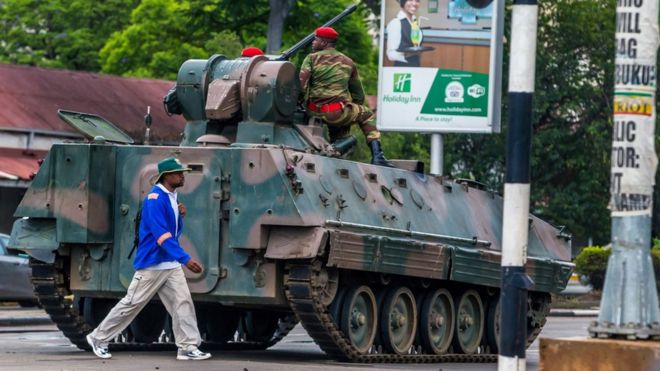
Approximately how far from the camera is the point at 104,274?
17.2 meters

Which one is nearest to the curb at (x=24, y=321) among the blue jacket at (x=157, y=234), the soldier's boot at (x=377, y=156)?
the soldier's boot at (x=377, y=156)

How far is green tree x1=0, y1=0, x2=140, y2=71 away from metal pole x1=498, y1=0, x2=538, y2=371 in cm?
5142

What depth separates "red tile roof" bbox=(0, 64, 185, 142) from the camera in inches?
1532

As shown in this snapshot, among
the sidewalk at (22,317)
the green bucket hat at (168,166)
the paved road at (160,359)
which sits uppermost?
the green bucket hat at (168,166)

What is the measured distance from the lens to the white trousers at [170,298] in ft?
52.0

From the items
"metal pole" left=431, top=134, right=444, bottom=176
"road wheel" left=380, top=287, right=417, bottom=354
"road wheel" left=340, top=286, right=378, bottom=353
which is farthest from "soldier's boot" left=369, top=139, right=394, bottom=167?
"metal pole" left=431, top=134, right=444, bottom=176

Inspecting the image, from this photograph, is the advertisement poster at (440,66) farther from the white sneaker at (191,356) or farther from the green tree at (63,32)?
the green tree at (63,32)

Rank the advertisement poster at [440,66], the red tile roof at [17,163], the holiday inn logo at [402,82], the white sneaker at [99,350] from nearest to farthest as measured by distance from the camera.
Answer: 1. the white sneaker at [99,350]
2. the advertisement poster at [440,66]
3. the holiday inn logo at [402,82]
4. the red tile roof at [17,163]

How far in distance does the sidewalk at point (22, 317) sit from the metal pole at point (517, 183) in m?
16.1

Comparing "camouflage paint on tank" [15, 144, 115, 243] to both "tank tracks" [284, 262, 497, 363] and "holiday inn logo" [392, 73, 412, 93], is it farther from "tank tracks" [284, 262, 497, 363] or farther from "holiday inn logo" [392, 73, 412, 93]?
"holiday inn logo" [392, 73, 412, 93]

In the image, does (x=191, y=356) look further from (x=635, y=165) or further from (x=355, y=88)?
(x=635, y=165)

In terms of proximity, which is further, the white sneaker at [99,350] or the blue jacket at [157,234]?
the white sneaker at [99,350]

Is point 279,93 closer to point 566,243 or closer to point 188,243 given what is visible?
point 188,243

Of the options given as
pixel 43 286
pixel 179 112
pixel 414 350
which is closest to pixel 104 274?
pixel 43 286
